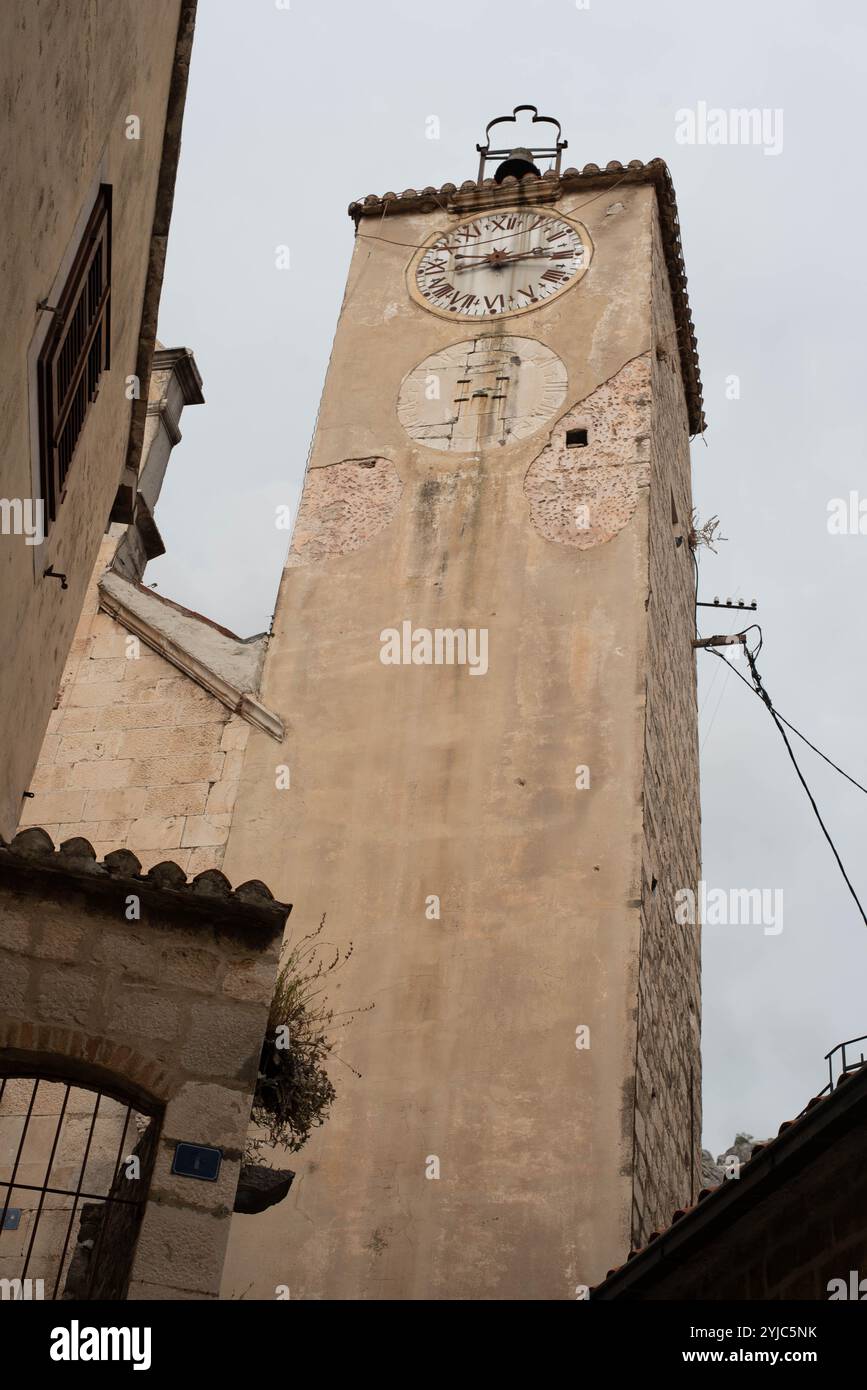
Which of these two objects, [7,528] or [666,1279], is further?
[666,1279]

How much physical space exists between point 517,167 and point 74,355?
10847 mm

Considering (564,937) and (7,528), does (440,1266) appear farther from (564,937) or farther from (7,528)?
(7,528)

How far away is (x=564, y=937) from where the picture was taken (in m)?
10.7

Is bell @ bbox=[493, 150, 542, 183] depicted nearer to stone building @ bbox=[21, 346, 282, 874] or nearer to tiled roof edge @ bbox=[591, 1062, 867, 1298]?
stone building @ bbox=[21, 346, 282, 874]

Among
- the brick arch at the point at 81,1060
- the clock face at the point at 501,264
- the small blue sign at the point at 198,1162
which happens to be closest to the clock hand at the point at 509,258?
the clock face at the point at 501,264

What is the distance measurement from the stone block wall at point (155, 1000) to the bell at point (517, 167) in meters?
12.4

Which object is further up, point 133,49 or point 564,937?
point 133,49

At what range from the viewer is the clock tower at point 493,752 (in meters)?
9.77

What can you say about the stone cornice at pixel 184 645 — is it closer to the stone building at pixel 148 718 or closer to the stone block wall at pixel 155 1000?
the stone building at pixel 148 718

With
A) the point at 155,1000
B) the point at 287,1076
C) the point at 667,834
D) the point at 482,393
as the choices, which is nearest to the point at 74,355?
the point at 155,1000

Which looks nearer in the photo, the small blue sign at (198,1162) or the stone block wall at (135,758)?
the small blue sign at (198,1162)
